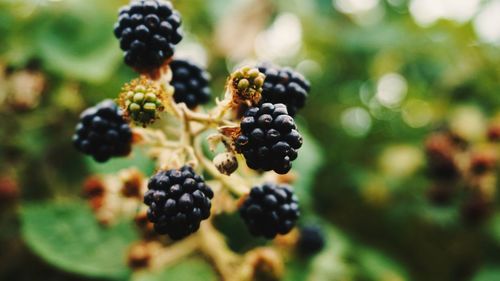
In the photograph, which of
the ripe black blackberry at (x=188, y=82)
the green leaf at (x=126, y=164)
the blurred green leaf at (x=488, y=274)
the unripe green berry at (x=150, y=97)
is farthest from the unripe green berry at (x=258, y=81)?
the blurred green leaf at (x=488, y=274)

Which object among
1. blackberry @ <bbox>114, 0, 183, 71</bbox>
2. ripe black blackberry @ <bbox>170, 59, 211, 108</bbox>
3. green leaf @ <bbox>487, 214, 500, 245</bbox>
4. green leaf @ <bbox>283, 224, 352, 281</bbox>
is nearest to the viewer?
blackberry @ <bbox>114, 0, 183, 71</bbox>

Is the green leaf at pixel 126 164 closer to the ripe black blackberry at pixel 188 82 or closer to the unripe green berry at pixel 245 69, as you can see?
the ripe black blackberry at pixel 188 82

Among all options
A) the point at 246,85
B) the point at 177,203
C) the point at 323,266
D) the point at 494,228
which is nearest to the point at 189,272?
the point at 323,266

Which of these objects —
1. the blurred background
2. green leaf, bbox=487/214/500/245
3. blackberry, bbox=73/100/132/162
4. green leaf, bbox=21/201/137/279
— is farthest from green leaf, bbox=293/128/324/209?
green leaf, bbox=487/214/500/245

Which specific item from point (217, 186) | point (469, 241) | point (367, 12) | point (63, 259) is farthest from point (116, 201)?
point (367, 12)

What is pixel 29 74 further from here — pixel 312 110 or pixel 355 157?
pixel 355 157

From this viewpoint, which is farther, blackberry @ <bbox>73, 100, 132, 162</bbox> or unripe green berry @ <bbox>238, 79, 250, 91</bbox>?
blackberry @ <bbox>73, 100, 132, 162</bbox>

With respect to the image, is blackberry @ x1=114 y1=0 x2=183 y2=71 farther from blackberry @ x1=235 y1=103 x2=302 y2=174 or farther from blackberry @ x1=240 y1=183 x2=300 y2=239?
blackberry @ x1=240 y1=183 x2=300 y2=239

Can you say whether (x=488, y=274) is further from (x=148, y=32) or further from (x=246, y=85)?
(x=148, y=32)
